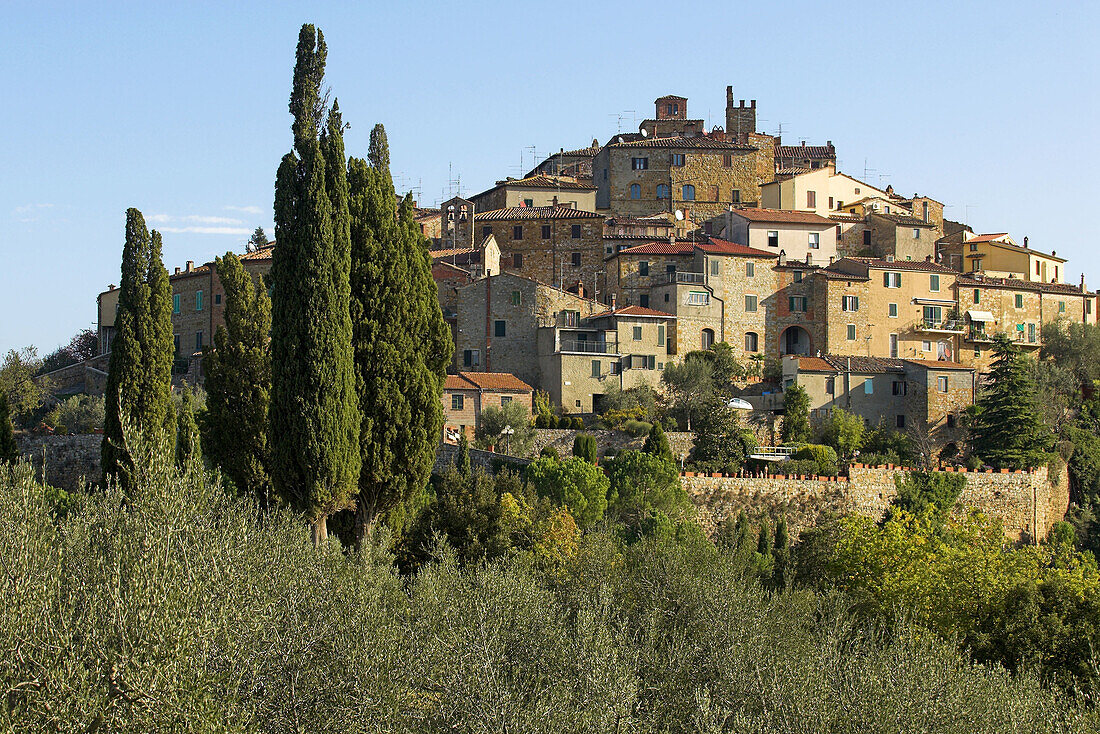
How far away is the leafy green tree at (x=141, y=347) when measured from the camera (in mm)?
23944

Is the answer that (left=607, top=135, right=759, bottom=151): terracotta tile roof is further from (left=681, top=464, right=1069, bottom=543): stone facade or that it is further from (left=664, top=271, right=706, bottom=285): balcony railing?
(left=681, top=464, right=1069, bottom=543): stone facade

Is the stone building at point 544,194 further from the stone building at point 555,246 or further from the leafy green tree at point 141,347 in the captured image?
the leafy green tree at point 141,347

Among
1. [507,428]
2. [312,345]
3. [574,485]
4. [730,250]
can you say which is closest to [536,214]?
[730,250]

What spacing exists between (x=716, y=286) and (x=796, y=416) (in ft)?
29.4

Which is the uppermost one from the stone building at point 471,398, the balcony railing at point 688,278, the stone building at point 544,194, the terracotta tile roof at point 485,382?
the stone building at point 544,194

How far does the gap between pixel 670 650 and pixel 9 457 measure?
13.4 m

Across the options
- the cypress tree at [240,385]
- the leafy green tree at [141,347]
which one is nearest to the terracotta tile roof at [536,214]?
the cypress tree at [240,385]

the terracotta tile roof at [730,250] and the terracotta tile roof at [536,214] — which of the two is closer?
the terracotta tile roof at [730,250]

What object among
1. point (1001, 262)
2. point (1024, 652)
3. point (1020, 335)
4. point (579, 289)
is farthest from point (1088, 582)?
point (1001, 262)

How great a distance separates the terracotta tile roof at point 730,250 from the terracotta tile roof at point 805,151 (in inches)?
909

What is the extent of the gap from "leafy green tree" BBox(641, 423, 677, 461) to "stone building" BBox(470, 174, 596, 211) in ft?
76.4

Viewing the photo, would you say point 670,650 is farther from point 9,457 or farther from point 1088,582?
point 1088,582

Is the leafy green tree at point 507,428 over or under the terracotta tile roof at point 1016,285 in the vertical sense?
under

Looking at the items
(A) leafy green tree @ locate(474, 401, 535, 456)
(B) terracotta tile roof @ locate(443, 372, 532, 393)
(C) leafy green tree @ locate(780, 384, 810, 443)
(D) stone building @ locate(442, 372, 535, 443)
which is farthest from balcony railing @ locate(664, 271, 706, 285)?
(A) leafy green tree @ locate(474, 401, 535, 456)
